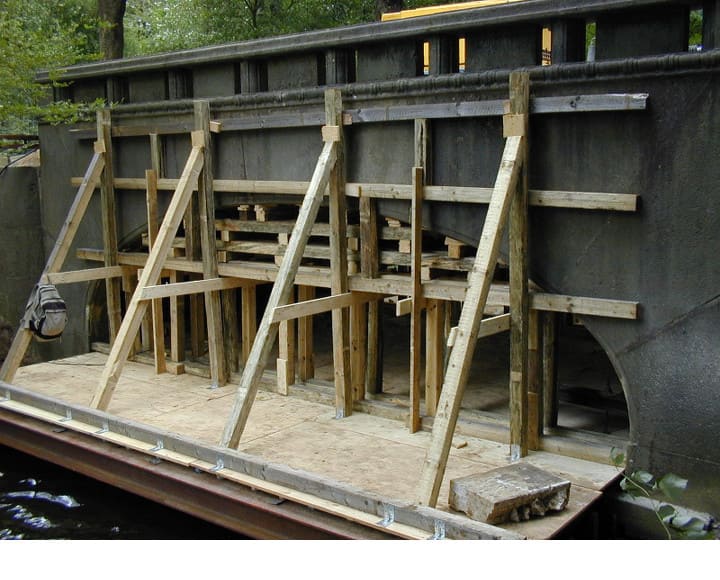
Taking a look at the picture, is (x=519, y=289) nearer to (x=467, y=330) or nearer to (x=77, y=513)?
(x=467, y=330)

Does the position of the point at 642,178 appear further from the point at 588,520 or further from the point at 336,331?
the point at 336,331

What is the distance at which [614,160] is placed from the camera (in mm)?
7059

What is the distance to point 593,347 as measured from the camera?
40.4 ft

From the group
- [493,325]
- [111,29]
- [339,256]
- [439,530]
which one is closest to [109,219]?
[339,256]

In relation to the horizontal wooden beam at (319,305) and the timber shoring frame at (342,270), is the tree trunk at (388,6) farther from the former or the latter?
the horizontal wooden beam at (319,305)

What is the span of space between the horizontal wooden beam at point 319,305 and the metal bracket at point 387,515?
244 cm

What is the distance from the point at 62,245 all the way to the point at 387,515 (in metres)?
6.36

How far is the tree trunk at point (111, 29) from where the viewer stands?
16.7 m

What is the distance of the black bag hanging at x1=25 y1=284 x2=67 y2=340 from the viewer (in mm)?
10086

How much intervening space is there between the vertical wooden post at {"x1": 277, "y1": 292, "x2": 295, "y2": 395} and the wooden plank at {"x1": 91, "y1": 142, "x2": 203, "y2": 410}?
1576 mm

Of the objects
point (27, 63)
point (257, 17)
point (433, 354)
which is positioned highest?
point (257, 17)

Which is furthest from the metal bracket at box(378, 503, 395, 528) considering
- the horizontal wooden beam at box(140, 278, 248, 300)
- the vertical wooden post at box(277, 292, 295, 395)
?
the horizontal wooden beam at box(140, 278, 248, 300)

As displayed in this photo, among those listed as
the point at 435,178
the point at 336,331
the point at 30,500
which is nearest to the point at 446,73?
the point at 435,178

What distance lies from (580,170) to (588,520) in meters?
2.94
